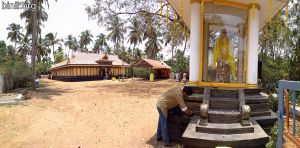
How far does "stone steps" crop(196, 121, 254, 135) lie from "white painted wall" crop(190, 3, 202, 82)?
238 centimetres

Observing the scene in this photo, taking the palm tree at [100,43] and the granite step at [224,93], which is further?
the palm tree at [100,43]

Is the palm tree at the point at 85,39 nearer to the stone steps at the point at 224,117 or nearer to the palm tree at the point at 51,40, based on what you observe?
the palm tree at the point at 51,40

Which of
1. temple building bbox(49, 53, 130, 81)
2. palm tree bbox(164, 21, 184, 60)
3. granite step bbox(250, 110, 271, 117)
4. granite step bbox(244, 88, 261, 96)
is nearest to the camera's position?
granite step bbox(250, 110, 271, 117)

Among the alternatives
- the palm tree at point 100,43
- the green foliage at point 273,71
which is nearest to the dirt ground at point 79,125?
the green foliage at point 273,71

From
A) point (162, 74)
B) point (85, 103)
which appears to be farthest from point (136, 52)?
point (85, 103)

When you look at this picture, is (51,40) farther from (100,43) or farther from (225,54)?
(225,54)

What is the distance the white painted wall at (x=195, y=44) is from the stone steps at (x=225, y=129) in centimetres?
238

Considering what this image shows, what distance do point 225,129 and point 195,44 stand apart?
3209 mm

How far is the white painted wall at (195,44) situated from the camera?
830 cm

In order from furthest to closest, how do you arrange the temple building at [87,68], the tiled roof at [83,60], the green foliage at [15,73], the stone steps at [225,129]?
the tiled roof at [83,60]
the temple building at [87,68]
the green foliage at [15,73]
the stone steps at [225,129]

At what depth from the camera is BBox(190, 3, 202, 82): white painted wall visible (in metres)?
8.30

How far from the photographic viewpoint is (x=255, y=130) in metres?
6.00

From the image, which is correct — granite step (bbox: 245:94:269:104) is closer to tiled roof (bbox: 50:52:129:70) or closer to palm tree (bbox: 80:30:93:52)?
tiled roof (bbox: 50:52:129:70)

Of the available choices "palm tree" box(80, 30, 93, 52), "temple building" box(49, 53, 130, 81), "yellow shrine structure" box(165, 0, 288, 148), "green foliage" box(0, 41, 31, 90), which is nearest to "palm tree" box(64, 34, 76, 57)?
"palm tree" box(80, 30, 93, 52)
